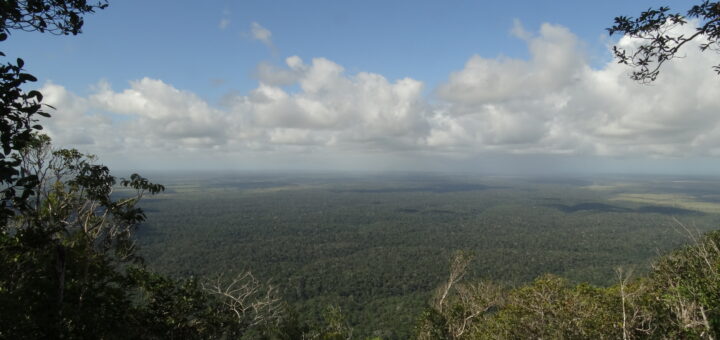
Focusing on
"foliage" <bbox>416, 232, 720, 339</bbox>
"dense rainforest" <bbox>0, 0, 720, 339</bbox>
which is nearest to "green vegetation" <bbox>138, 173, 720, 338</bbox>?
"dense rainforest" <bbox>0, 0, 720, 339</bbox>

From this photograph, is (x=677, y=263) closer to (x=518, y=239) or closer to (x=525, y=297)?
(x=525, y=297)

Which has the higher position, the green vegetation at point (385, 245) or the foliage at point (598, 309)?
the foliage at point (598, 309)

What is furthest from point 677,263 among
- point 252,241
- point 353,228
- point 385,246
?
point 353,228

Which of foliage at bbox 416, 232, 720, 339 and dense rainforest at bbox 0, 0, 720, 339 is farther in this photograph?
foliage at bbox 416, 232, 720, 339

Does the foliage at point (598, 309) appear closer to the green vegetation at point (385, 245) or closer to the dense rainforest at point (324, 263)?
Answer: the dense rainforest at point (324, 263)

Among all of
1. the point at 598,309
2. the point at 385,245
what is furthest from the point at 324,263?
the point at 598,309

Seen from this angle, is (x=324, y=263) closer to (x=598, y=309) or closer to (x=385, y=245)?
(x=385, y=245)

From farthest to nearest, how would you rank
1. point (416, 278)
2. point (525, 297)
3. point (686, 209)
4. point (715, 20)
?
point (686, 209)
point (416, 278)
point (525, 297)
point (715, 20)

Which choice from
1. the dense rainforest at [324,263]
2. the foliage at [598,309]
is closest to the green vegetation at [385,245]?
the dense rainforest at [324,263]

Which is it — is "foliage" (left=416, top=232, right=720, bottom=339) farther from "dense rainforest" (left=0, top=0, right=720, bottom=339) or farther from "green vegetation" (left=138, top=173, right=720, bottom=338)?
"green vegetation" (left=138, top=173, right=720, bottom=338)

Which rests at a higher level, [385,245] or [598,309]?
[598,309]

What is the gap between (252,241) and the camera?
328 ft

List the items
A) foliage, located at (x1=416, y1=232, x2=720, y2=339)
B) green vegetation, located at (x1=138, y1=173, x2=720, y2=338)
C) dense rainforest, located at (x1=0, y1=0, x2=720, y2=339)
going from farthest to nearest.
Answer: green vegetation, located at (x1=138, y1=173, x2=720, y2=338)
foliage, located at (x1=416, y1=232, x2=720, y2=339)
dense rainforest, located at (x1=0, y1=0, x2=720, y2=339)

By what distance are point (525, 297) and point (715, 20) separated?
12.3 meters
